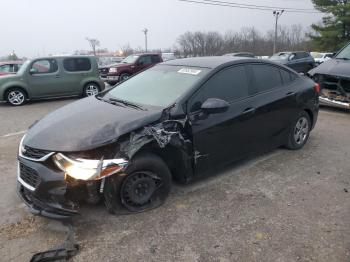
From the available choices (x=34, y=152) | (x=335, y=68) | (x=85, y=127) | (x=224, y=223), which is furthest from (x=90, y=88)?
(x=224, y=223)

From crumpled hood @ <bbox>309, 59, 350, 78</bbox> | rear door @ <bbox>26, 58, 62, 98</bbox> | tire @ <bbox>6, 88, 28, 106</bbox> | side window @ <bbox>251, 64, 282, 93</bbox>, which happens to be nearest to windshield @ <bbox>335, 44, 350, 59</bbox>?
crumpled hood @ <bbox>309, 59, 350, 78</bbox>

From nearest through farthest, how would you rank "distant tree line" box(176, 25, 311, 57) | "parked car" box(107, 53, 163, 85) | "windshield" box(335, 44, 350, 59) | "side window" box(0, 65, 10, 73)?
1. "windshield" box(335, 44, 350, 59)
2. "side window" box(0, 65, 10, 73)
3. "parked car" box(107, 53, 163, 85)
4. "distant tree line" box(176, 25, 311, 57)

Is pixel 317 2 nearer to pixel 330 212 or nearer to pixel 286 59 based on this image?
Result: pixel 286 59

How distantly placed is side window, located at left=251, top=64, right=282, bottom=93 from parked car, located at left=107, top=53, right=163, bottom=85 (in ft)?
37.3

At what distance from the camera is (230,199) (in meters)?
3.90

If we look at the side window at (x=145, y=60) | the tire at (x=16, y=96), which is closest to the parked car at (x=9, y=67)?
the tire at (x=16, y=96)

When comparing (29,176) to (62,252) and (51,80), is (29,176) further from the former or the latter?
(51,80)

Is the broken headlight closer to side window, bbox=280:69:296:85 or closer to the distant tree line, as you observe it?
side window, bbox=280:69:296:85

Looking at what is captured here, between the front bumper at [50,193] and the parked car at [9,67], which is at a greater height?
the parked car at [9,67]

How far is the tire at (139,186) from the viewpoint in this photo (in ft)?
10.9

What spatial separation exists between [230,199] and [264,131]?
1.30 meters

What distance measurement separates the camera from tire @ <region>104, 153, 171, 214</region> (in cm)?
332

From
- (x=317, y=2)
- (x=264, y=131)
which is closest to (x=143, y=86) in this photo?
Answer: (x=264, y=131)

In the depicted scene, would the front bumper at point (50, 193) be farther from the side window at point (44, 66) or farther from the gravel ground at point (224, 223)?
the side window at point (44, 66)
